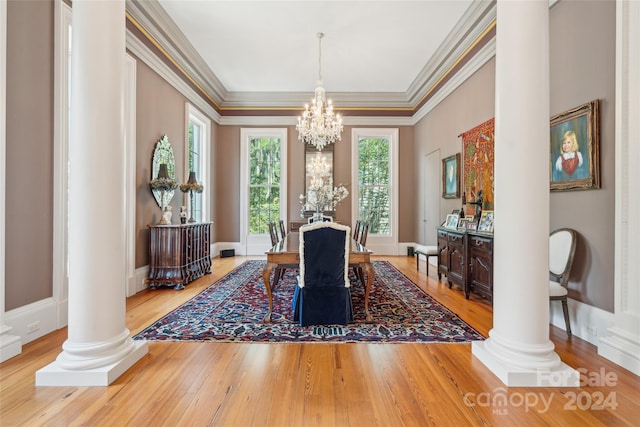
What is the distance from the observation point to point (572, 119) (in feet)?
9.30

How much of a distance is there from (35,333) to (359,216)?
592cm

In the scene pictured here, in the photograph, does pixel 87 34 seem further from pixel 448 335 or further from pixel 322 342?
pixel 448 335

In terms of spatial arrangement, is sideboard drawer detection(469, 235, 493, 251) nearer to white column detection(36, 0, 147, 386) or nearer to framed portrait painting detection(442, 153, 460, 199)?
framed portrait painting detection(442, 153, 460, 199)

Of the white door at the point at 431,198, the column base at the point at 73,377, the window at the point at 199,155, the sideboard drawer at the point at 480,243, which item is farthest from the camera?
the window at the point at 199,155

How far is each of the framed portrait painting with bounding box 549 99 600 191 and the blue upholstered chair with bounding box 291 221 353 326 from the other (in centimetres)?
204

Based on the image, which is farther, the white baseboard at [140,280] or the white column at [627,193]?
the white baseboard at [140,280]

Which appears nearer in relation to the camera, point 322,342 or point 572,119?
point 322,342

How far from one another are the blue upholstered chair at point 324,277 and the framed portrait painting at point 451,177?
3.09 meters

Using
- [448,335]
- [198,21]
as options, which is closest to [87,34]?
[198,21]

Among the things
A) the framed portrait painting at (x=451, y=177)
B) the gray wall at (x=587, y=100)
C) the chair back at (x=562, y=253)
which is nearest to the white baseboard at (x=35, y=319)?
the gray wall at (x=587, y=100)

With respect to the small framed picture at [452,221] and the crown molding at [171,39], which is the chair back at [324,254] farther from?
the crown molding at [171,39]

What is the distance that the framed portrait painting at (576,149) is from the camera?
2600mm

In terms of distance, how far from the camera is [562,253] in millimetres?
2840

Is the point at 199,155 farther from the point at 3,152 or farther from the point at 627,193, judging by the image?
the point at 627,193
